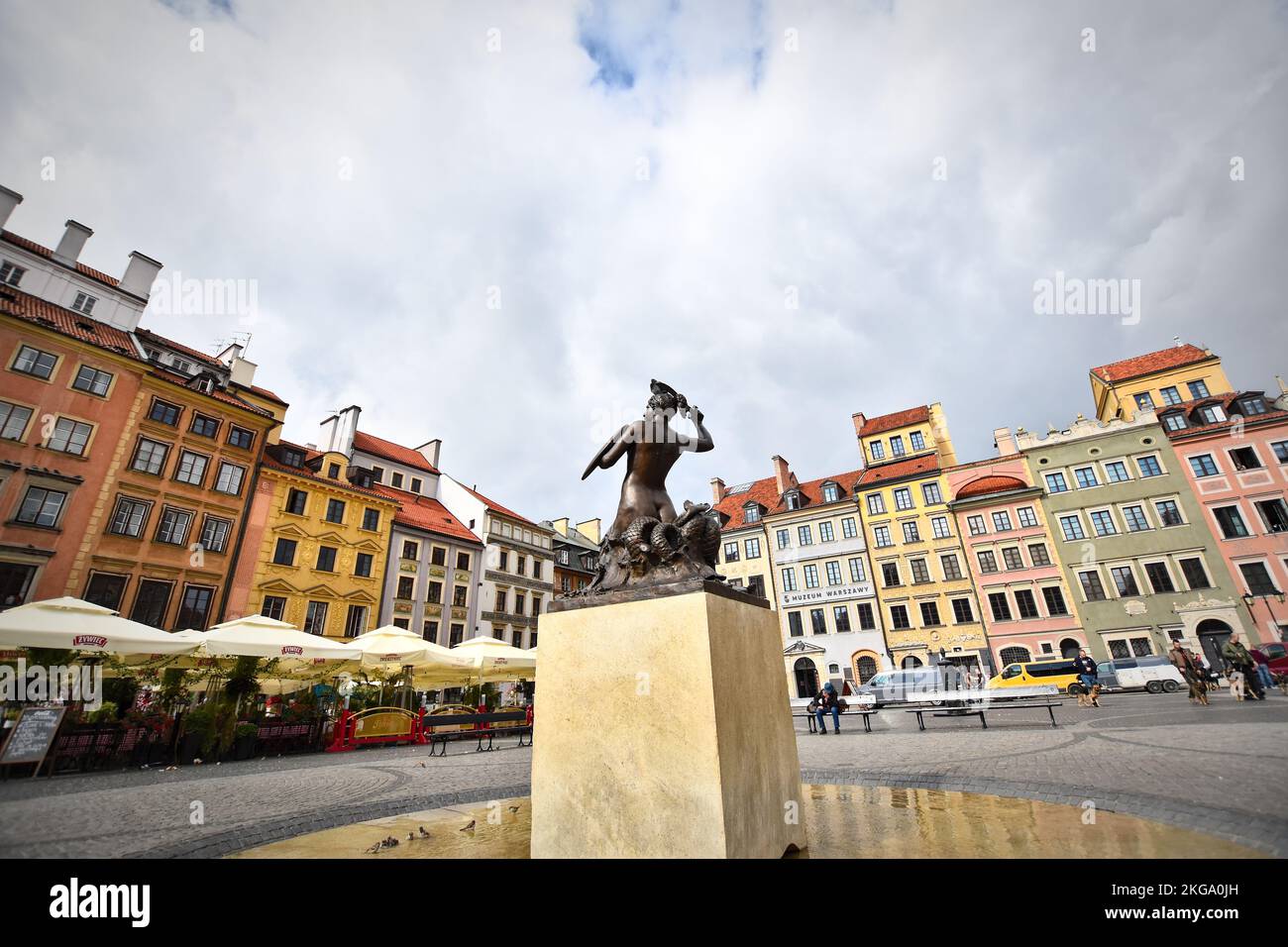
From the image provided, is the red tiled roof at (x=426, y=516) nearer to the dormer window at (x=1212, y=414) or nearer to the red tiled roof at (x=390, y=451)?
the red tiled roof at (x=390, y=451)

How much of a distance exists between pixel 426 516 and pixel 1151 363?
45.6 metres

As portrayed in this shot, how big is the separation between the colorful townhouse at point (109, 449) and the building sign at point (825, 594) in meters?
30.7

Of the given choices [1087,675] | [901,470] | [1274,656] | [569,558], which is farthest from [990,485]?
[569,558]

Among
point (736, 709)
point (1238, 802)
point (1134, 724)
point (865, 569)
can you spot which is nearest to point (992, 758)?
point (1238, 802)

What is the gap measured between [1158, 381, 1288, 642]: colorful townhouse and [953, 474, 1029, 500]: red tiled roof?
7381 mm

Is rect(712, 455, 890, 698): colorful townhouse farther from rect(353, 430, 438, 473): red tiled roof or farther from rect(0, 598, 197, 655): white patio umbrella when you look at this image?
rect(0, 598, 197, 655): white patio umbrella

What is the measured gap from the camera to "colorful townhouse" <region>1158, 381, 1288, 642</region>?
24.9 m

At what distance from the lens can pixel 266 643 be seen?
11.9 metres

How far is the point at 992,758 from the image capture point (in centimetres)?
762

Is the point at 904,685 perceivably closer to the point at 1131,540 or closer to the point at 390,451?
the point at 1131,540

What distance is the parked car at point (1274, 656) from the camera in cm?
1733

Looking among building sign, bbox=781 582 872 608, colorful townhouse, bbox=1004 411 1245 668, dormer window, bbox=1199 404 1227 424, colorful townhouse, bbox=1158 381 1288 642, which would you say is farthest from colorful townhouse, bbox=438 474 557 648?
dormer window, bbox=1199 404 1227 424
